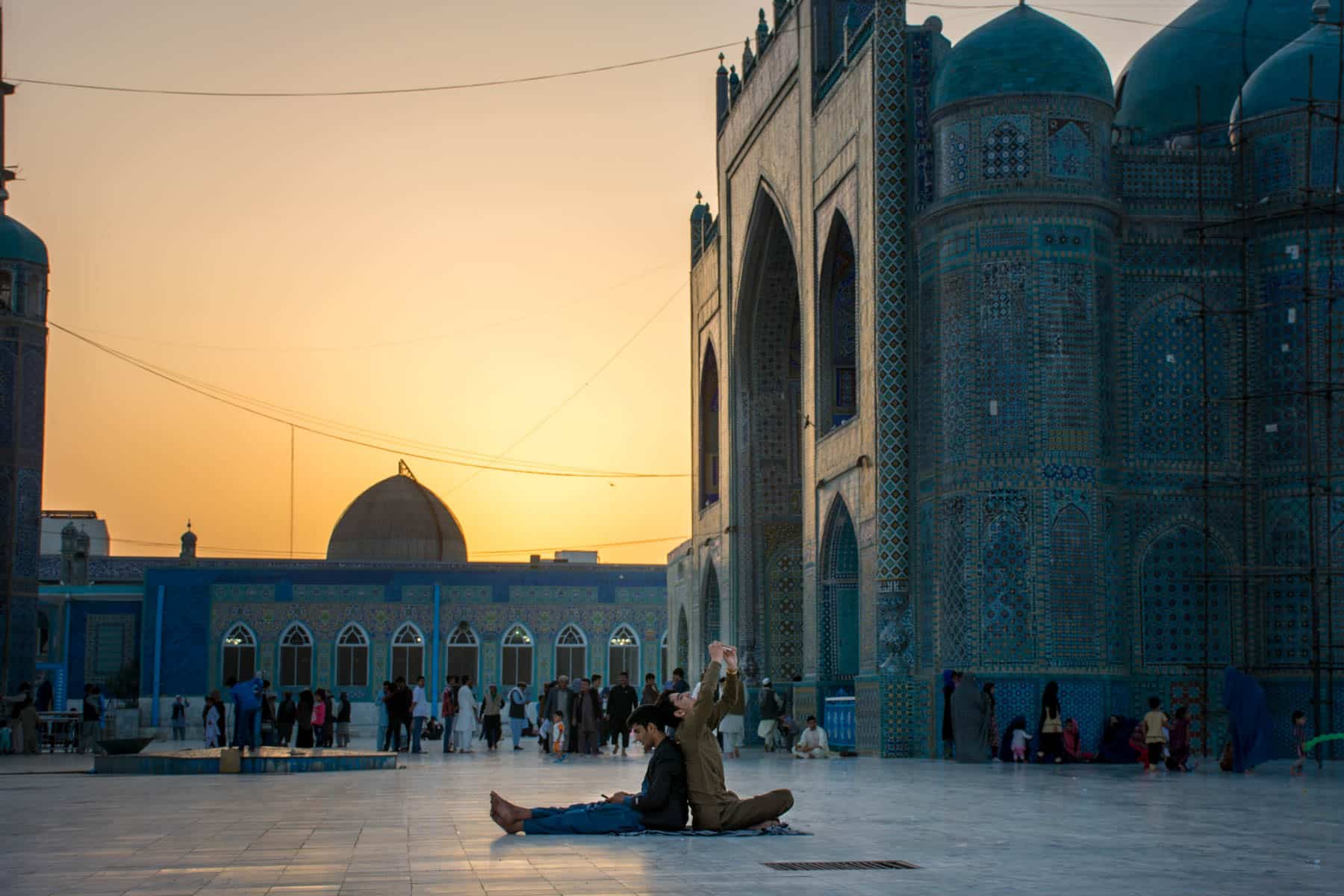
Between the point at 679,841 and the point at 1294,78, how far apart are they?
50.2ft

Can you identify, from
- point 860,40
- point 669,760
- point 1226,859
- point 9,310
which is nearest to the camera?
point 1226,859

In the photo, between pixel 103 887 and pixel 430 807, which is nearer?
pixel 103 887

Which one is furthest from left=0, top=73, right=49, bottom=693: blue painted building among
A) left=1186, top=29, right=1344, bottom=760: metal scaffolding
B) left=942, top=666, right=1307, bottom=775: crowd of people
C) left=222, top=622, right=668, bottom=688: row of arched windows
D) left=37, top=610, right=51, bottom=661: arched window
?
left=1186, top=29, right=1344, bottom=760: metal scaffolding

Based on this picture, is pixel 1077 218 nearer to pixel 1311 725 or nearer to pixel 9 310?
pixel 1311 725

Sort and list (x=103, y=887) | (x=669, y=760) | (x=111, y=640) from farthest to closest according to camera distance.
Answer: (x=111, y=640) < (x=669, y=760) < (x=103, y=887)

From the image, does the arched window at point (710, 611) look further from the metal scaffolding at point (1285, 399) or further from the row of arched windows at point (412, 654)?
the metal scaffolding at point (1285, 399)

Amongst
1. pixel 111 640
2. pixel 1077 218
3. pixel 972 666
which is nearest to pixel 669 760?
pixel 972 666

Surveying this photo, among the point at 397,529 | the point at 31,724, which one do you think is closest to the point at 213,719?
the point at 31,724

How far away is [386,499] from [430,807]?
132 ft

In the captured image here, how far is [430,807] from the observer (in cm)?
1145

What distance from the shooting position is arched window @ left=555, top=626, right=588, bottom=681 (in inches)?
1748

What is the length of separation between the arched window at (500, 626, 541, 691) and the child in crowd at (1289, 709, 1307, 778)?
2692 centimetres

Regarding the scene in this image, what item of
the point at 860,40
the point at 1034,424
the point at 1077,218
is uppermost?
the point at 860,40

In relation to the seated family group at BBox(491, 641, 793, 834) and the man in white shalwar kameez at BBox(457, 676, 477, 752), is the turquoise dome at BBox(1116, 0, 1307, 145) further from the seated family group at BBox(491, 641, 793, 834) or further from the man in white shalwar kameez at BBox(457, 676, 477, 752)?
the seated family group at BBox(491, 641, 793, 834)
